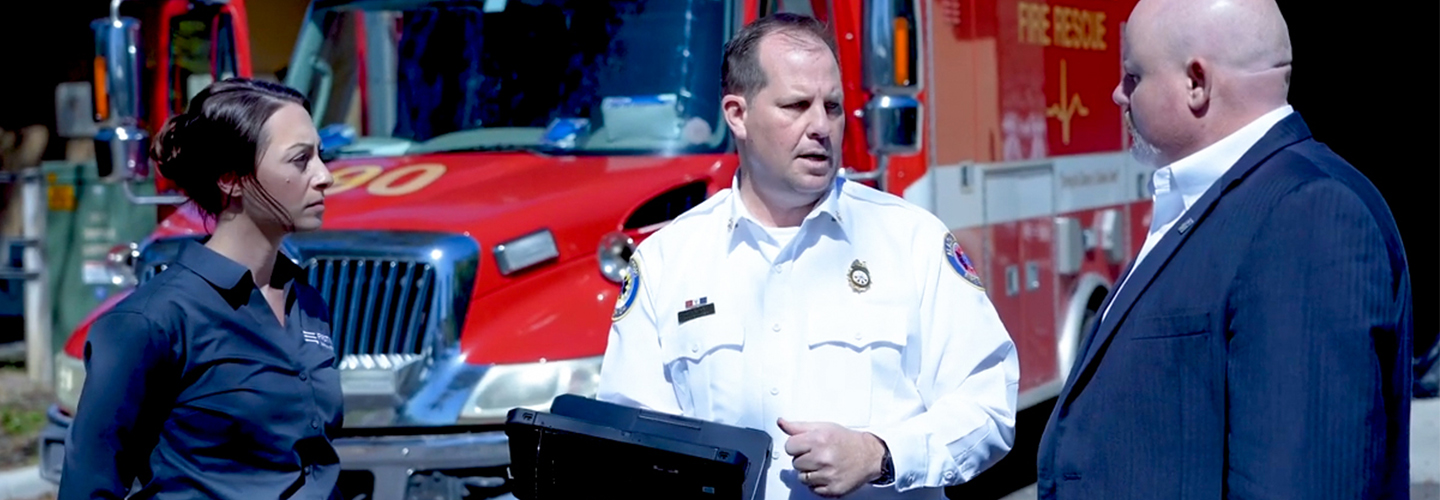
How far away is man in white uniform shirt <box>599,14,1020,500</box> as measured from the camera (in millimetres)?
2967

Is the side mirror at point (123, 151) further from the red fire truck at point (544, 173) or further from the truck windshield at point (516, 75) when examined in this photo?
the truck windshield at point (516, 75)

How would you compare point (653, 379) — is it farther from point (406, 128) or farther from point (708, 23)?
point (406, 128)

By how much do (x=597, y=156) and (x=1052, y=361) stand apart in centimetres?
267

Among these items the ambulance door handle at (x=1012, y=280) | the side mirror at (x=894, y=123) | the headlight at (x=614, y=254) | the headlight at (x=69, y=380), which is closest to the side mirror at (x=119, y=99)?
the headlight at (x=69, y=380)

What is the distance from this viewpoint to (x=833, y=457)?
278 cm

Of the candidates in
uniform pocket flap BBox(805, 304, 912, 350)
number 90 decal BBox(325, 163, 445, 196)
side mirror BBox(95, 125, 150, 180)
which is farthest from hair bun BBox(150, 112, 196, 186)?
side mirror BBox(95, 125, 150, 180)

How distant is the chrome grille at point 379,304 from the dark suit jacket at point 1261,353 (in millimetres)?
3254

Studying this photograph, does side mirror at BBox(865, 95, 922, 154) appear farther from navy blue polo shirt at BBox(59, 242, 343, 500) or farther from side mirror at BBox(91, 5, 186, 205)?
navy blue polo shirt at BBox(59, 242, 343, 500)

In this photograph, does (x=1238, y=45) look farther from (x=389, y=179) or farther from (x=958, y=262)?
(x=389, y=179)

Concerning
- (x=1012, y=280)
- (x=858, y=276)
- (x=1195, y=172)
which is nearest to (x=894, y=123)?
(x=1012, y=280)

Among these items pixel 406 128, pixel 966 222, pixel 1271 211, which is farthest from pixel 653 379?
Answer: pixel 966 222

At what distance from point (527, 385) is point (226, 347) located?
7.92ft

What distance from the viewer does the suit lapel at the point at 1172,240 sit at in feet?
7.55

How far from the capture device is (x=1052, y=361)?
770 centimetres
